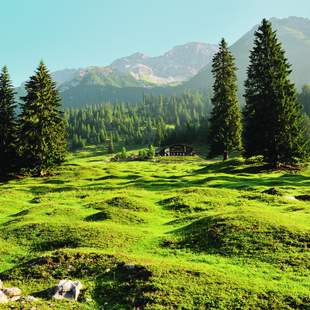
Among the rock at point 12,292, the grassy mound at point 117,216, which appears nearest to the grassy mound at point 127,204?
the grassy mound at point 117,216

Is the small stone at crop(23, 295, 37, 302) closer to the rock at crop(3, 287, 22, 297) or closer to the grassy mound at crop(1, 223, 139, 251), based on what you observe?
the rock at crop(3, 287, 22, 297)

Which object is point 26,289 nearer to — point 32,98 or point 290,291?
point 290,291

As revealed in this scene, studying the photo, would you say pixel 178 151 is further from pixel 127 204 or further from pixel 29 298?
pixel 29 298

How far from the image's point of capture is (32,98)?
7456 cm

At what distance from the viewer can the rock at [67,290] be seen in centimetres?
1587

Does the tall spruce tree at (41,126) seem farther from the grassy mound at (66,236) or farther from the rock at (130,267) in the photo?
the rock at (130,267)

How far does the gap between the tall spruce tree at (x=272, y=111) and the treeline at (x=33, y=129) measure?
34773mm

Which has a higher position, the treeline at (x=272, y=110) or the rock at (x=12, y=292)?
the treeline at (x=272, y=110)

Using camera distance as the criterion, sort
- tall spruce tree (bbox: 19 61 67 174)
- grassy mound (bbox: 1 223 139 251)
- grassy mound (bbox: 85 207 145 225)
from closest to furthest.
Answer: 1. grassy mound (bbox: 1 223 139 251)
2. grassy mound (bbox: 85 207 145 225)
3. tall spruce tree (bbox: 19 61 67 174)

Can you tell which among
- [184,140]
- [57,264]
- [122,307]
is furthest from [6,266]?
[184,140]

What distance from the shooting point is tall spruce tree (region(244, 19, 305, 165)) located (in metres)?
58.7

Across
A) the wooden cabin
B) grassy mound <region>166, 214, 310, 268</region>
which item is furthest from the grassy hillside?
the wooden cabin

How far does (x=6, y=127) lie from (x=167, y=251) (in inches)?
2371

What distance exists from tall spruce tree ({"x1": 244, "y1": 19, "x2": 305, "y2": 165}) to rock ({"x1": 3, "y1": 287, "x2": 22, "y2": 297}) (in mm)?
48600
